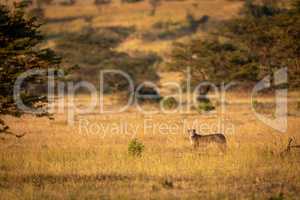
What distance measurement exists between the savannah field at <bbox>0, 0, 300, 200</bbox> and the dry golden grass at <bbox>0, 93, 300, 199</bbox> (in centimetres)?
2

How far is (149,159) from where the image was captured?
52.9 feet

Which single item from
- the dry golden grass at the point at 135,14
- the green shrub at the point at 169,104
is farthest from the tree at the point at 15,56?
the dry golden grass at the point at 135,14

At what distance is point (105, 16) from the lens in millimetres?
117875

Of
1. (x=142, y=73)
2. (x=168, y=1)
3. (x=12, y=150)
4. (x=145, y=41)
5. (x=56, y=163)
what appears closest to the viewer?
(x=56, y=163)

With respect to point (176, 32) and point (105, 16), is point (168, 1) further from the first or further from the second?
point (176, 32)

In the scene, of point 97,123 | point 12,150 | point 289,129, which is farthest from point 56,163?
point 97,123

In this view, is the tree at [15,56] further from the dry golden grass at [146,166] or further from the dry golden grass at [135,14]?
the dry golden grass at [135,14]

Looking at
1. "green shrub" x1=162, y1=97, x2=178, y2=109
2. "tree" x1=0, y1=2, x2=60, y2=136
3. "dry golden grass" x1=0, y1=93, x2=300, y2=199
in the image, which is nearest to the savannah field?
"dry golden grass" x1=0, y1=93, x2=300, y2=199

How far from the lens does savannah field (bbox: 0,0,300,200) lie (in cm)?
1220

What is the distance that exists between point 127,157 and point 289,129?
Result: 8593mm

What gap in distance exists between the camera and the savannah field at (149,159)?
12203mm

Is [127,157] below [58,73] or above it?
below

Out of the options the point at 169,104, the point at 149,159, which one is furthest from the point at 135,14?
the point at 149,159

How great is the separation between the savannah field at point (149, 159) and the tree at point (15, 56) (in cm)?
160
